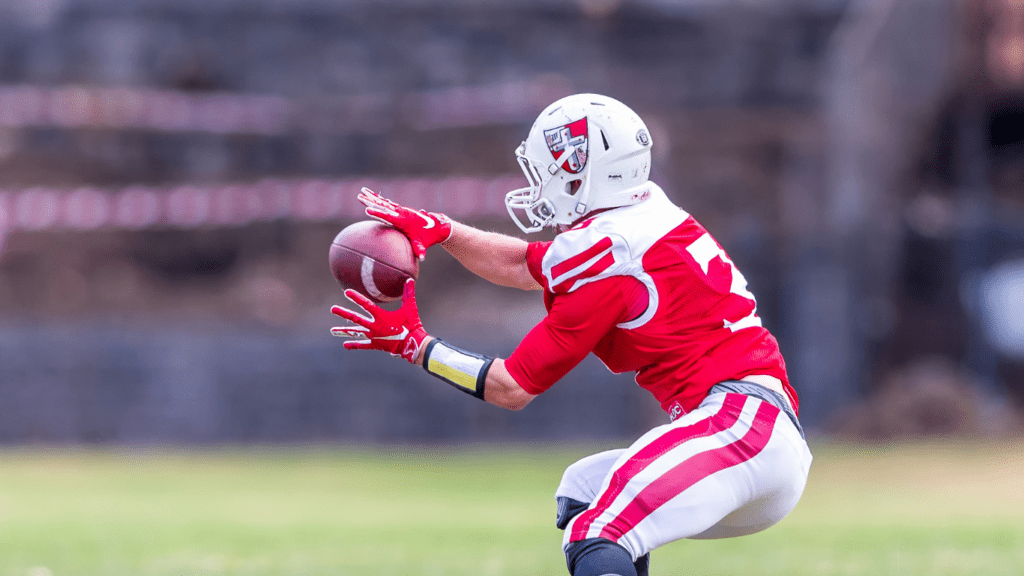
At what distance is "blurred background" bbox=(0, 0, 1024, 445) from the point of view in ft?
53.9

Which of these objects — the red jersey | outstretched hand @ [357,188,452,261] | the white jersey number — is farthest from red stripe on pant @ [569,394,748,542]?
outstretched hand @ [357,188,452,261]

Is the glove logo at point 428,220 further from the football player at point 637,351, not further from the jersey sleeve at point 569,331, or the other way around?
A: the jersey sleeve at point 569,331

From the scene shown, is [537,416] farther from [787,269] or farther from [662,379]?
[662,379]

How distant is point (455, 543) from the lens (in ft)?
27.0

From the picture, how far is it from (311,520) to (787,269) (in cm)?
879

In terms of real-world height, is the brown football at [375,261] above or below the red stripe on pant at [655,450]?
above

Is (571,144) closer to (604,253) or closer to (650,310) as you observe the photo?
(604,253)

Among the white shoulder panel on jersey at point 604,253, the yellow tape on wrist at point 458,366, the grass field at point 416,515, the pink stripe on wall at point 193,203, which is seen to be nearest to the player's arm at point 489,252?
the yellow tape on wrist at point 458,366

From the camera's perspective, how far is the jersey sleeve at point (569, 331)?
4031 millimetres

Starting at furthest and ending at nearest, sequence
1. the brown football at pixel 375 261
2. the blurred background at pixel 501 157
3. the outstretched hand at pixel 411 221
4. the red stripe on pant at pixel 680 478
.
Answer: the blurred background at pixel 501 157 → the outstretched hand at pixel 411 221 → the brown football at pixel 375 261 → the red stripe on pant at pixel 680 478

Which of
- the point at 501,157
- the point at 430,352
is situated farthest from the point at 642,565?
the point at 501,157

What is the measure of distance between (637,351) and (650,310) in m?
0.17

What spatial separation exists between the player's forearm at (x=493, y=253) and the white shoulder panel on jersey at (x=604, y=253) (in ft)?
2.82

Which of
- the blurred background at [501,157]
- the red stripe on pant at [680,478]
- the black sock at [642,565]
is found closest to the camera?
the red stripe on pant at [680,478]
